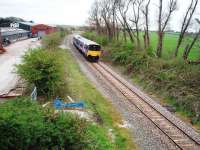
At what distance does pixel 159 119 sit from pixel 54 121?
8.85 meters

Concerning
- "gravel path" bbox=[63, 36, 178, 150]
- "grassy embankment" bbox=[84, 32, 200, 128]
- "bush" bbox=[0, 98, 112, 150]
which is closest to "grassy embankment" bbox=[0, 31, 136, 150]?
"bush" bbox=[0, 98, 112, 150]

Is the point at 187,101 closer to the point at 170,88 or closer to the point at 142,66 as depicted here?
the point at 170,88

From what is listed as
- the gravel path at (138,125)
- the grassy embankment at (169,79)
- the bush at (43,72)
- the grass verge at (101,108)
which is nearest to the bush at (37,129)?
the grass verge at (101,108)

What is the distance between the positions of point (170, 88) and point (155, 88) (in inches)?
62.5

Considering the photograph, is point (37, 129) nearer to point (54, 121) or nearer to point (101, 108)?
point (54, 121)

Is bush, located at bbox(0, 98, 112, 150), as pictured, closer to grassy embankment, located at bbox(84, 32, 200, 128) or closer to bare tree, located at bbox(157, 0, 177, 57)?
grassy embankment, located at bbox(84, 32, 200, 128)

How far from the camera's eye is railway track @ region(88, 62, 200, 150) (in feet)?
45.6

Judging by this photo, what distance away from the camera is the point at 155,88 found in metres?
23.7

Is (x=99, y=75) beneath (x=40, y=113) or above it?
beneath

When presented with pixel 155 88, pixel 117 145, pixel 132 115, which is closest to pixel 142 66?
pixel 155 88

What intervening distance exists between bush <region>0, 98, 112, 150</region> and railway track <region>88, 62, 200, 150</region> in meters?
5.60

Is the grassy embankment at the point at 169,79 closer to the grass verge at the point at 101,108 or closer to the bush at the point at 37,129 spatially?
the grass verge at the point at 101,108

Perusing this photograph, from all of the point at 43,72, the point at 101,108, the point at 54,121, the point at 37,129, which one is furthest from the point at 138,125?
the point at 37,129

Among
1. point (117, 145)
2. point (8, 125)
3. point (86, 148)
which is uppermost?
point (8, 125)
